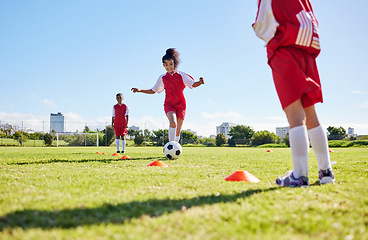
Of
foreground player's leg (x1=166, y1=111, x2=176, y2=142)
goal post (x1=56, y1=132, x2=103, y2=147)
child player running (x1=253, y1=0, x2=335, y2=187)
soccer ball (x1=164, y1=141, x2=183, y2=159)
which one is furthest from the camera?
goal post (x1=56, y1=132, x2=103, y2=147)

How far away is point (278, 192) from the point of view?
230cm

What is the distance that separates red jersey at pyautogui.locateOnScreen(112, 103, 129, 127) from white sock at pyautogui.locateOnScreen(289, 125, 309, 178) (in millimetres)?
9009

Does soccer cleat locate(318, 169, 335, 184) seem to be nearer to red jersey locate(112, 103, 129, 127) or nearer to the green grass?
the green grass

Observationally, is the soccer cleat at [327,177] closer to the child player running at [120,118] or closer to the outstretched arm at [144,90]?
the outstretched arm at [144,90]

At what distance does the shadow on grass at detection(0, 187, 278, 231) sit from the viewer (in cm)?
150

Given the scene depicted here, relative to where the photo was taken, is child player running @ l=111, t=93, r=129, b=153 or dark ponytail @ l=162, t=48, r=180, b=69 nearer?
dark ponytail @ l=162, t=48, r=180, b=69

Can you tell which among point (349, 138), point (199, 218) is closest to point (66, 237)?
point (199, 218)

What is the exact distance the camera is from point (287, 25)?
2.66 metres

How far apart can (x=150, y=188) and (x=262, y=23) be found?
79.8 inches

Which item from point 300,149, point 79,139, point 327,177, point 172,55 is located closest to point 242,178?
point 300,149

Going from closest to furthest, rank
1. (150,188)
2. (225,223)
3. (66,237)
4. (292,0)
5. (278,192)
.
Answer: (66,237) < (225,223) < (278,192) < (150,188) < (292,0)

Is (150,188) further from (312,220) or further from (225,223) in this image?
(312,220)

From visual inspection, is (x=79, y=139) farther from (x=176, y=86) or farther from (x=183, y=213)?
(x=183, y=213)

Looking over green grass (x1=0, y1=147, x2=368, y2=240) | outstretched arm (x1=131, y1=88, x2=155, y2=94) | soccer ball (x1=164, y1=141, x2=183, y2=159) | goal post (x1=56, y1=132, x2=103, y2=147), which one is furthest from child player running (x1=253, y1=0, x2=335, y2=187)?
goal post (x1=56, y1=132, x2=103, y2=147)
